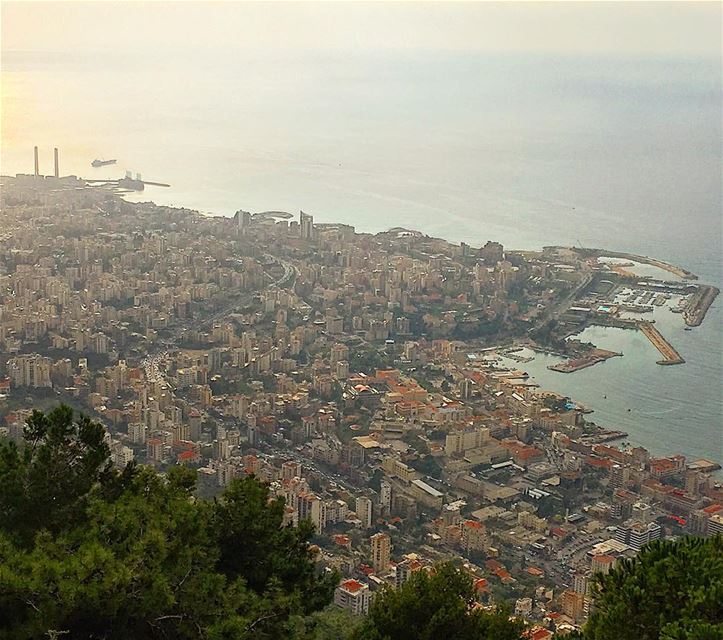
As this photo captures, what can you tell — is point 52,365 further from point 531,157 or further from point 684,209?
point 531,157

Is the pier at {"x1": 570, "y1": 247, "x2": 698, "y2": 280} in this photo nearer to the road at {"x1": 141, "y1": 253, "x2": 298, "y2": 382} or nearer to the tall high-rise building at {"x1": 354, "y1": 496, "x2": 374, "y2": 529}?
the road at {"x1": 141, "y1": 253, "x2": 298, "y2": 382}

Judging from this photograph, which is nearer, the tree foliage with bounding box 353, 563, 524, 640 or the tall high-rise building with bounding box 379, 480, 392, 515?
the tree foliage with bounding box 353, 563, 524, 640

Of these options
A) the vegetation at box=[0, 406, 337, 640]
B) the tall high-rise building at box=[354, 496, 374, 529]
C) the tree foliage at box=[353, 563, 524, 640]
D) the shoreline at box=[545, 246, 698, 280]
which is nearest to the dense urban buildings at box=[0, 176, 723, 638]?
the tall high-rise building at box=[354, 496, 374, 529]

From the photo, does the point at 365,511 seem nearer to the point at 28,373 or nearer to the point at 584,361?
the point at 28,373

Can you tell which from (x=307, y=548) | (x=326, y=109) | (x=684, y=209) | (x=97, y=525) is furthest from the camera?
(x=326, y=109)

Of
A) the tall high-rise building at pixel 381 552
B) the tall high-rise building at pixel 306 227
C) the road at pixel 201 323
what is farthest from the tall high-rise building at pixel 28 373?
the tall high-rise building at pixel 306 227

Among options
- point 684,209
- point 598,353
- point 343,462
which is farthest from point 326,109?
point 343,462

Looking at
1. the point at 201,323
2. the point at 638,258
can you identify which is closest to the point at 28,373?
the point at 201,323
